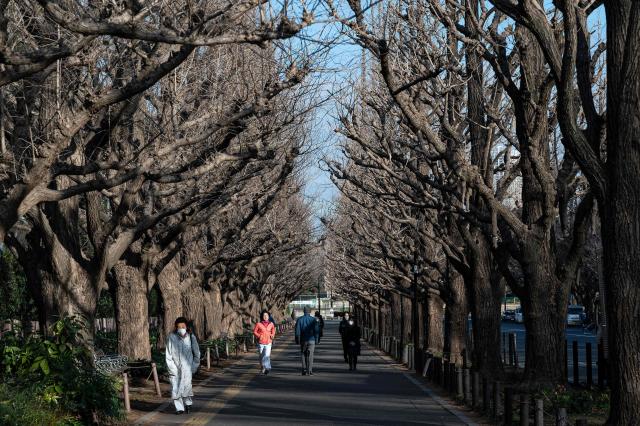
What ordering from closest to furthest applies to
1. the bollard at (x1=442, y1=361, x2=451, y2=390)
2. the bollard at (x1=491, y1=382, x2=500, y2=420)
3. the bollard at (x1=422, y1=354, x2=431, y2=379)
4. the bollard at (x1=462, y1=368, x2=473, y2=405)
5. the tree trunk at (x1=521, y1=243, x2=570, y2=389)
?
1. the bollard at (x1=491, y1=382, x2=500, y2=420)
2. the tree trunk at (x1=521, y1=243, x2=570, y2=389)
3. the bollard at (x1=462, y1=368, x2=473, y2=405)
4. the bollard at (x1=442, y1=361, x2=451, y2=390)
5. the bollard at (x1=422, y1=354, x2=431, y2=379)

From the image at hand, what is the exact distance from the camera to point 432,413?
18.9 meters

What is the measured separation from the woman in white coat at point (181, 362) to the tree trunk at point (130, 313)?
648 centimetres

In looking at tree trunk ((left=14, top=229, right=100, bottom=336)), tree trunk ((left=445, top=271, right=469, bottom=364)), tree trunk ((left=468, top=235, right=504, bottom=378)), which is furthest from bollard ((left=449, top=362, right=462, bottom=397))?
tree trunk ((left=445, top=271, right=469, bottom=364))

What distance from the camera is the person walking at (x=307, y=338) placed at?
30.5 m

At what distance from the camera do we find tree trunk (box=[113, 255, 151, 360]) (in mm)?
25469

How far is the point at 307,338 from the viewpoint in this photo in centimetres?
3056

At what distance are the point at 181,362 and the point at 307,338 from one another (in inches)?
481

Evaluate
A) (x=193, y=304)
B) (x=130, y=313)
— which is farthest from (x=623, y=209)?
(x=193, y=304)

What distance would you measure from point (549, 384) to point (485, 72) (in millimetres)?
9311

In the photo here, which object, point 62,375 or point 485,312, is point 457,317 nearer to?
point 485,312

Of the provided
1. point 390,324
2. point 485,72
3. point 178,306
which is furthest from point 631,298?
point 390,324

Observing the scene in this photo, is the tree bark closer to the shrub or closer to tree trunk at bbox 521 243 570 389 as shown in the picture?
the shrub

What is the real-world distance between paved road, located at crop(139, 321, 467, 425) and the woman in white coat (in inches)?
12.0

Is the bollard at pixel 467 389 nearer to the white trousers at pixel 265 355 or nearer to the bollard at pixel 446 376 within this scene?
the bollard at pixel 446 376
